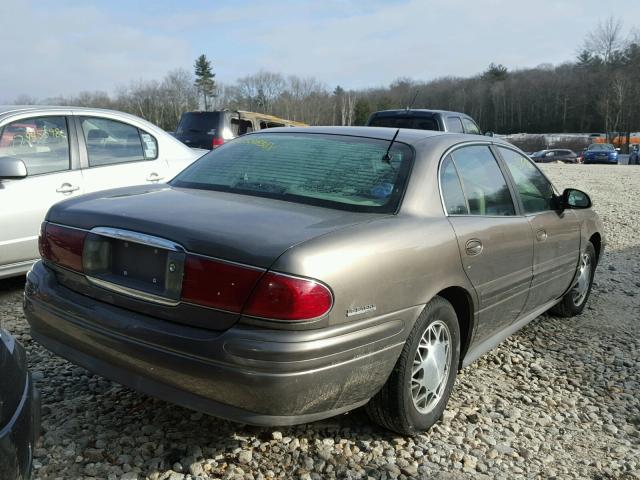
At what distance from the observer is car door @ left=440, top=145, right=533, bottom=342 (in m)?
3.01

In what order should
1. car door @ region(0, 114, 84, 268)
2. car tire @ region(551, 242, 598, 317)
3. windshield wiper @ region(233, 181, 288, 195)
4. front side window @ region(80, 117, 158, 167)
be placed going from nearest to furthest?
windshield wiper @ region(233, 181, 288, 195) → car door @ region(0, 114, 84, 268) → car tire @ region(551, 242, 598, 317) → front side window @ region(80, 117, 158, 167)

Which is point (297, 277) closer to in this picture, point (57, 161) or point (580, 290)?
point (57, 161)

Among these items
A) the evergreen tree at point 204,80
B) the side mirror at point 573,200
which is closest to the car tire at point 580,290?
the side mirror at point 573,200

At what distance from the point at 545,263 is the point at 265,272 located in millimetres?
2424

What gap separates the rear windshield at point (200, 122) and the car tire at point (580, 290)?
9.59m

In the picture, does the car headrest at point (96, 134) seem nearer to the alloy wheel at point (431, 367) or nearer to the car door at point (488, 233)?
the car door at point (488, 233)

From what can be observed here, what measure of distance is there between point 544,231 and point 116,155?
12.4ft

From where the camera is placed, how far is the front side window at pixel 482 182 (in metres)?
3.25

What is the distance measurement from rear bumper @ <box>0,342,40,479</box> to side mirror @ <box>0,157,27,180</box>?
8.59 ft

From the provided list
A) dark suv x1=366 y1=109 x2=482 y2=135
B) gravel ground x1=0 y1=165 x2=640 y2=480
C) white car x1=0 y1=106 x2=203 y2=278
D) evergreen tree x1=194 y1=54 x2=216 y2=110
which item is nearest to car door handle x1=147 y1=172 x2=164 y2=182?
white car x1=0 y1=106 x2=203 y2=278

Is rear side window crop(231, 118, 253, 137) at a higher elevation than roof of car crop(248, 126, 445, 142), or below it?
Answer: higher

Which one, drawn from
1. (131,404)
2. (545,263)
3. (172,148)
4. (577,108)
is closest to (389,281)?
(131,404)

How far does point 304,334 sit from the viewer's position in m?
2.14

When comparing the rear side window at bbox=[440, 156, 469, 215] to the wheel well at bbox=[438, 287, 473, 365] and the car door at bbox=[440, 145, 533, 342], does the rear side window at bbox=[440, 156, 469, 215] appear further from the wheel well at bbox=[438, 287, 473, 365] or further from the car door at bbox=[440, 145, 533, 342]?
the wheel well at bbox=[438, 287, 473, 365]
